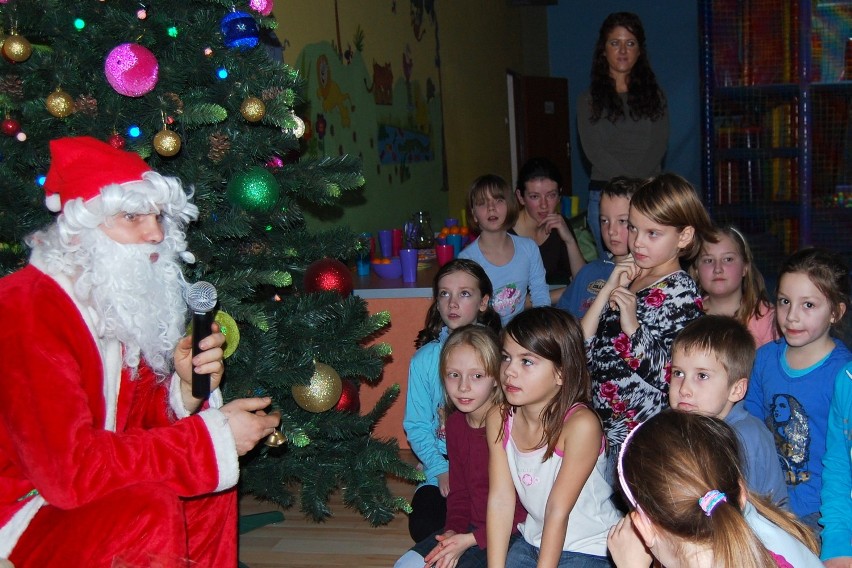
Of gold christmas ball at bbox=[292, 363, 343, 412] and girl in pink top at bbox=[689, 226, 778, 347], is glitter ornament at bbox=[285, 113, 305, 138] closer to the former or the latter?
gold christmas ball at bbox=[292, 363, 343, 412]

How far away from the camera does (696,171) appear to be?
32.9 feet

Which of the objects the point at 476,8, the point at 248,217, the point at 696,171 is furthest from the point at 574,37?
the point at 248,217

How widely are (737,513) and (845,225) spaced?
519 cm

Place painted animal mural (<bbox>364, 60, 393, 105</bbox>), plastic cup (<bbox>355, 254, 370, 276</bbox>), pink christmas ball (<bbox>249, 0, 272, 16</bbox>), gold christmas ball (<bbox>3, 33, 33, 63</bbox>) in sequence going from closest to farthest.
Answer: gold christmas ball (<bbox>3, 33, 33, 63</bbox>) → pink christmas ball (<bbox>249, 0, 272, 16</bbox>) → plastic cup (<bbox>355, 254, 370, 276</bbox>) → painted animal mural (<bbox>364, 60, 393, 105</bbox>)

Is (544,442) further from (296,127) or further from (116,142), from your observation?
(116,142)

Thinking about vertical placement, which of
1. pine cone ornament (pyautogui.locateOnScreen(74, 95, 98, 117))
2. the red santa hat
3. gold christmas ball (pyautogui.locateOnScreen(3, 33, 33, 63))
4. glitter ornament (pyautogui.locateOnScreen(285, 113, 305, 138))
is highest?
gold christmas ball (pyautogui.locateOnScreen(3, 33, 33, 63))

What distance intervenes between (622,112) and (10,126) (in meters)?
2.86

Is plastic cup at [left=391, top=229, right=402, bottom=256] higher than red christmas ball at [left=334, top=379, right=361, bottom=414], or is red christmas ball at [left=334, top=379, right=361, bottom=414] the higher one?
plastic cup at [left=391, top=229, right=402, bottom=256]

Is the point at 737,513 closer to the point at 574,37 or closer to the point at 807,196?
the point at 807,196

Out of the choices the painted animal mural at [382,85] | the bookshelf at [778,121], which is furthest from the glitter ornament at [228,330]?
the bookshelf at [778,121]

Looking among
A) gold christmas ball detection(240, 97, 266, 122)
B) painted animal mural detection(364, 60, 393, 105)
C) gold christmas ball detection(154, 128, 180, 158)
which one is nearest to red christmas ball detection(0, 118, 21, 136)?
gold christmas ball detection(154, 128, 180, 158)

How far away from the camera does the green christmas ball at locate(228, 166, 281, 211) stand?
7.49 feet

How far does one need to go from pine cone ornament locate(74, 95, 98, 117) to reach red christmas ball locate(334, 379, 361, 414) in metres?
1.16

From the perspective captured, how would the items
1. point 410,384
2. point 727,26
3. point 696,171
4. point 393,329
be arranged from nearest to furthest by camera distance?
point 410,384, point 393,329, point 727,26, point 696,171
